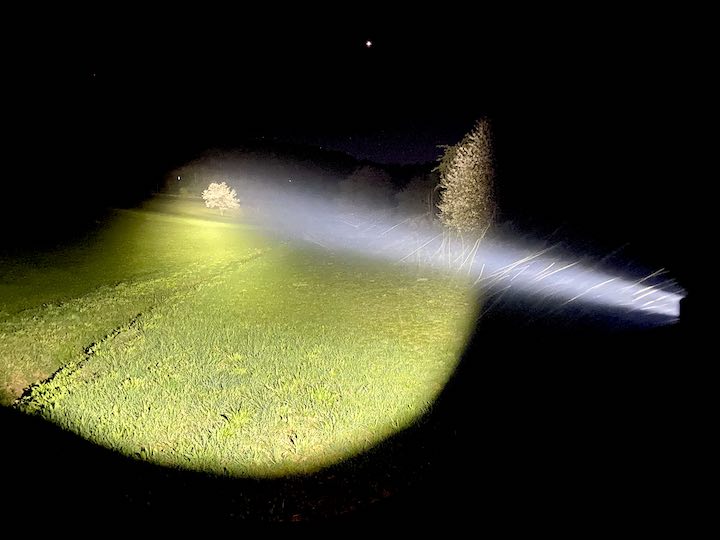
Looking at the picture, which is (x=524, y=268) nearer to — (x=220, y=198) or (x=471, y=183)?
(x=471, y=183)

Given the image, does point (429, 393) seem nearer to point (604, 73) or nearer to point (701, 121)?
point (701, 121)

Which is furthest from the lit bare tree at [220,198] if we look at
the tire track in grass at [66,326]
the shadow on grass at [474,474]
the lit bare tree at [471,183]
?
the shadow on grass at [474,474]

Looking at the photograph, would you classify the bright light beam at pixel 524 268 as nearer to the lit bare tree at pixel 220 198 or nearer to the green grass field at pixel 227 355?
the green grass field at pixel 227 355

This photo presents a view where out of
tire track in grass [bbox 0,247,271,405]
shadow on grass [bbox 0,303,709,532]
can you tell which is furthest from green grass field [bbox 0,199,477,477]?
shadow on grass [bbox 0,303,709,532]

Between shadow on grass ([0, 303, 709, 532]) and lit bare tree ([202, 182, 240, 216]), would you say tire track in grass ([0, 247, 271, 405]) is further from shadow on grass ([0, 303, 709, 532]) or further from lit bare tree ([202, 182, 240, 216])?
lit bare tree ([202, 182, 240, 216])

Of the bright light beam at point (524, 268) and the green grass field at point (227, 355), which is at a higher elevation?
the bright light beam at point (524, 268)

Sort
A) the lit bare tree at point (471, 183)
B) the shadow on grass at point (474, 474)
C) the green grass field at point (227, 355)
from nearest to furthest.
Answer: the shadow on grass at point (474, 474)
the green grass field at point (227, 355)
the lit bare tree at point (471, 183)

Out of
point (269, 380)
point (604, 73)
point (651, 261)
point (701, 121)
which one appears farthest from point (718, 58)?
point (269, 380)

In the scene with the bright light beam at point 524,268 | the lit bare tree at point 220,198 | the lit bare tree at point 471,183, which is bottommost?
the bright light beam at point 524,268
